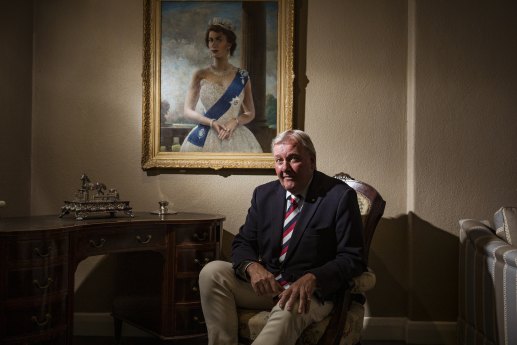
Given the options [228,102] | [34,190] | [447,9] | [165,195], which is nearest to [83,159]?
[34,190]

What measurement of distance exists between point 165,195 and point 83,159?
709 mm

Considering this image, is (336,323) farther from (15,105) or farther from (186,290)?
(15,105)

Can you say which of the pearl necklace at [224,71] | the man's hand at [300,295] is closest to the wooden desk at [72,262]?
the pearl necklace at [224,71]

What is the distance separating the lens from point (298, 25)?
158 inches

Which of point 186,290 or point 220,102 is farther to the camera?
point 220,102

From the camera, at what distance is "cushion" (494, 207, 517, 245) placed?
3262 mm

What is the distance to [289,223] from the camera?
2680mm

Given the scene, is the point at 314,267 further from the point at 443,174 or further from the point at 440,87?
the point at 440,87

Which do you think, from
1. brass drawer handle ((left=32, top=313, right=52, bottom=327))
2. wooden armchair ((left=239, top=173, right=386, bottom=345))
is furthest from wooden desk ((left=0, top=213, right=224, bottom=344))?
wooden armchair ((left=239, top=173, right=386, bottom=345))

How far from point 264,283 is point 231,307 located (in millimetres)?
222

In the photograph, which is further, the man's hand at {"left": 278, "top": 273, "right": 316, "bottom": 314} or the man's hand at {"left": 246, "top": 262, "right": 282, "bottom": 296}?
the man's hand at {"left": 246, "top": 262, "right": 282, "bottom": 296}

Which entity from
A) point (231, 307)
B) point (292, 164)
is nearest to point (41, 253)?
point (231, 307)

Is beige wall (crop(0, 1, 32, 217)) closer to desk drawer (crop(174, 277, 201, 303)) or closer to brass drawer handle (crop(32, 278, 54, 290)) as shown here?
brass drawer handle (crop(32, 278, 54, 290))

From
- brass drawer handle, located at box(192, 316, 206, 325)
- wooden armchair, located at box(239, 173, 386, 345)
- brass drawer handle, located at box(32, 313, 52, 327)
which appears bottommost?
brass drawer handle, located at box(192, 316, 206, 325)
